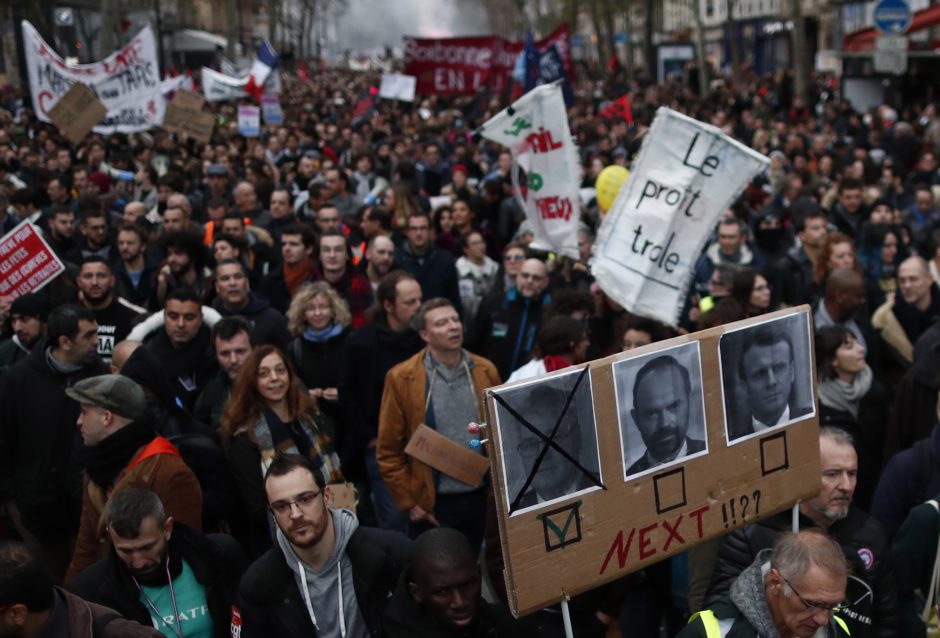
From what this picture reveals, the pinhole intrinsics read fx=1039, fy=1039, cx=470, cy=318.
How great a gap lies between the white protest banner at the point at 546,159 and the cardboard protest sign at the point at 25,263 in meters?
2.91

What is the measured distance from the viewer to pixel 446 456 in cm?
467

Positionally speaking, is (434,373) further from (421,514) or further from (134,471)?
(134,471)

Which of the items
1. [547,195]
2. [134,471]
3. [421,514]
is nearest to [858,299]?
[547,195]

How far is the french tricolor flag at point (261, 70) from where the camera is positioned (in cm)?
2050

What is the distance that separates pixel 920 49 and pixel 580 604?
2601 centimetres

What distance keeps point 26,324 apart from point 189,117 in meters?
9.24

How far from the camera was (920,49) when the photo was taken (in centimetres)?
2603

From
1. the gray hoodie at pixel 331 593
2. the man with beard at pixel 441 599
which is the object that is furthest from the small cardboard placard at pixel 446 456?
the man with beard at pixel 441 599

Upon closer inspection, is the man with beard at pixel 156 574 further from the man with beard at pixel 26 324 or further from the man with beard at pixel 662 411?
the man with beard at pixel 26 324

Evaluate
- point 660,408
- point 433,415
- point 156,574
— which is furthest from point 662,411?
point 433,415

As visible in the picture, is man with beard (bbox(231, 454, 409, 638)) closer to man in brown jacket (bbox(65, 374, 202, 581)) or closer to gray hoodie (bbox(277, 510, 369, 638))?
gray hoodie (bbox(277, 510, 369, 638))

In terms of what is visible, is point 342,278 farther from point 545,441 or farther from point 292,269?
point 545,441

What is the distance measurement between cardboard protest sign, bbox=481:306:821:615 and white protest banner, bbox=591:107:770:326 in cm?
218

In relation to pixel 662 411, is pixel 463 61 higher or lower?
lower
